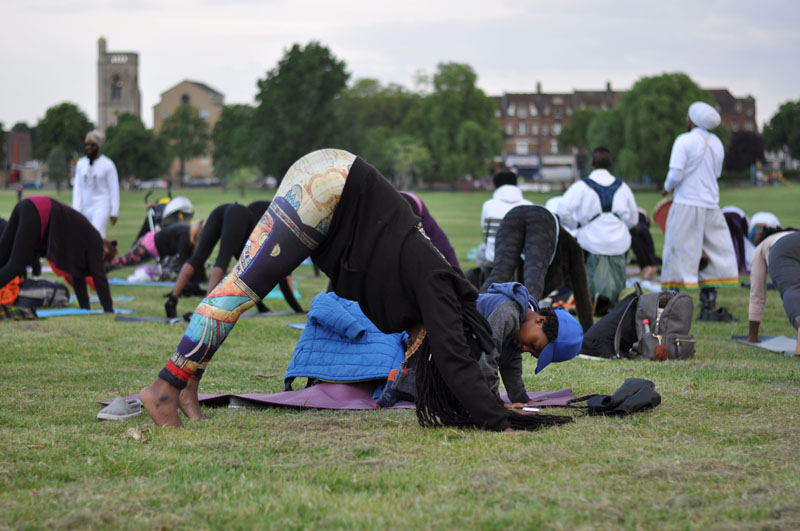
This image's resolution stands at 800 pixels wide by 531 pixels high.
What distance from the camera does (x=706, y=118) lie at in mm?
11523

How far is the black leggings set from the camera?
33.0ft

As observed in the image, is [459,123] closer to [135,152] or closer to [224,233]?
[135,152]

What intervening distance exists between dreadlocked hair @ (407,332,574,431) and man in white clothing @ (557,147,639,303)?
7.11 m

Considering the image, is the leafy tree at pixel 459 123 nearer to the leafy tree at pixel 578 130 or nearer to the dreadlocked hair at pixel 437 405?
the leafy tree at pixel 578 130

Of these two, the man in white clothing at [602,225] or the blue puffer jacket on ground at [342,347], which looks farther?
the man in white clothing at [602,225]

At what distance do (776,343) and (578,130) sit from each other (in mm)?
132153

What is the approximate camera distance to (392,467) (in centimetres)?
405

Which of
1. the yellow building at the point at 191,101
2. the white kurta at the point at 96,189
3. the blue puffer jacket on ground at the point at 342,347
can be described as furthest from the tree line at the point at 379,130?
the blue puffer jacket on ground at the point at 342,347

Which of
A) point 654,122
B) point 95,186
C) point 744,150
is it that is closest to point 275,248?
point 95,186

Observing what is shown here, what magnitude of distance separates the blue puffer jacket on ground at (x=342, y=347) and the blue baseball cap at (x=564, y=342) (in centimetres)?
94

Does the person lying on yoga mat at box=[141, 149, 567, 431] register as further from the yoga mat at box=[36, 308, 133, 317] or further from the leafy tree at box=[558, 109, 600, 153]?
the leafy tree at box=[558, 109, 600, 153]

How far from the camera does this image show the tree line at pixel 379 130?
83.0 meters

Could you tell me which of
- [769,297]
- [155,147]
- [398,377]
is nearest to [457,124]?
[155,147]

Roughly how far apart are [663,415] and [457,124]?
10135cm
